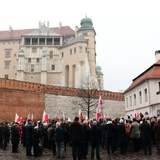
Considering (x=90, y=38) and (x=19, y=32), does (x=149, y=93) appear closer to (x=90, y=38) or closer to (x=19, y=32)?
(x=90, y=38)

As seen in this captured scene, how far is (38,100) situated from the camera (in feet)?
144

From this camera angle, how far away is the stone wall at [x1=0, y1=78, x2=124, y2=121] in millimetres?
39594

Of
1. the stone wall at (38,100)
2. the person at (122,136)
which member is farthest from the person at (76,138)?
the stone wall at (38,100)

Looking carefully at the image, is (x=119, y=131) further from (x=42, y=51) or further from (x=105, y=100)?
(x=42, y=51)

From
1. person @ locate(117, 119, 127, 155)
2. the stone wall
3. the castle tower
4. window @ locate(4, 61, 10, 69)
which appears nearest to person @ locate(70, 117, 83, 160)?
person @ locate(117, 119, 127, 155)

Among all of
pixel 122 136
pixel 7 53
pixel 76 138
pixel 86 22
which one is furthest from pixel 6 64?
pixel 76 138

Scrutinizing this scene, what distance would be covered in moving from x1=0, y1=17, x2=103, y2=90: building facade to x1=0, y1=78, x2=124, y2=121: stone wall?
53.9ft

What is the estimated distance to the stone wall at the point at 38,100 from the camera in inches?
1559

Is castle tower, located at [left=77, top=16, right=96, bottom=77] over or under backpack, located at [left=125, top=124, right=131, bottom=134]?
over

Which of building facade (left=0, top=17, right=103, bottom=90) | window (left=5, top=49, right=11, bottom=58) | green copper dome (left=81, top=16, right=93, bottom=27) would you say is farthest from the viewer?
window (left=5, top=49, right=11, bottom=58)

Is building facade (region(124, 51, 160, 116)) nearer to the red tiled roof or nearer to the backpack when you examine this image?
the backpack

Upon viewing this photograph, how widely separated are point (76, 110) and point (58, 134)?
36193mm

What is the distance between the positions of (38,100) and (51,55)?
3467cm

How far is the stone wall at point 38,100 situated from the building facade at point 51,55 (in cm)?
1643
